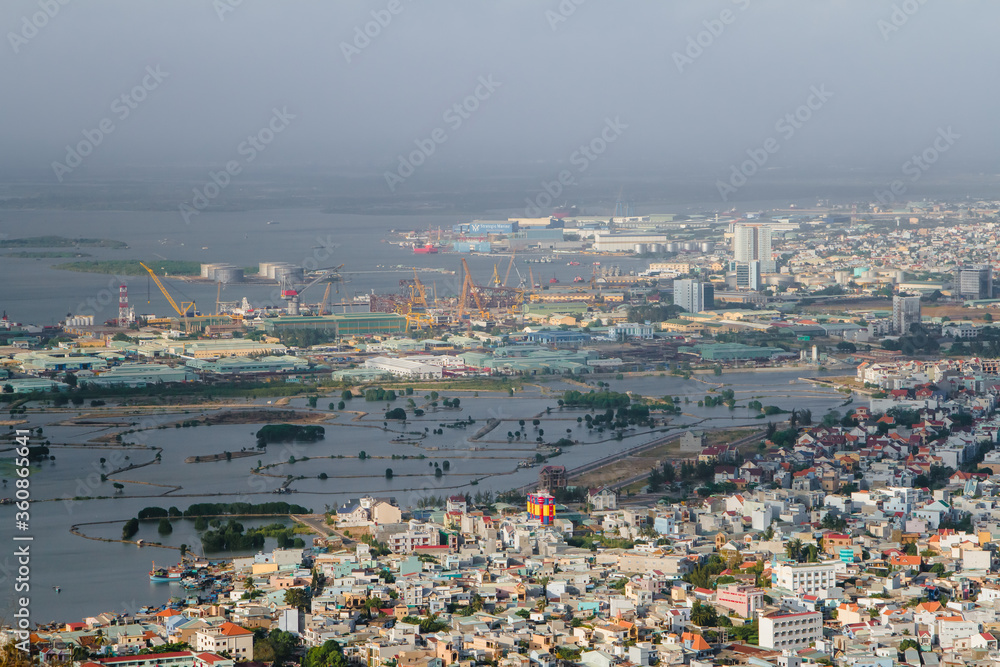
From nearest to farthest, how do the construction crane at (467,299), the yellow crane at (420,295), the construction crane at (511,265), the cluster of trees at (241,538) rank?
the cluster of trees at (241,538) < the construction crane at (467,299) < the yellow crane at (420,295) < the construction crane at (511,265)

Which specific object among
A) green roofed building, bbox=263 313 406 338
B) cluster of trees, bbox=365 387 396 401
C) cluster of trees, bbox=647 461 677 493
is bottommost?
cluster of trees, bbox=647 461 677 493

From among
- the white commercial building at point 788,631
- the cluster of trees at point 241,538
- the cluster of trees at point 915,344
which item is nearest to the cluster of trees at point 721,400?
the cluster of trees at point 915,344

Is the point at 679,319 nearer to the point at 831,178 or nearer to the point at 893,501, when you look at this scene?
the point at 893,501

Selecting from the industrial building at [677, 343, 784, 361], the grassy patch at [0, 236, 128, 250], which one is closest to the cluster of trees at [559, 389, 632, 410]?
the industrial building at [677, 343, 784, 361]

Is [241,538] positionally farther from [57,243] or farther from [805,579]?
[57,243]

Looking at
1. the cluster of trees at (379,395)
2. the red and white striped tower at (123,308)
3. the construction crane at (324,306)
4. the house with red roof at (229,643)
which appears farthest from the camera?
the construction crane at (324,306)

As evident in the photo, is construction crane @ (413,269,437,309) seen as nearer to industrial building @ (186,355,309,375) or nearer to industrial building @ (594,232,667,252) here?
industrial building @ (186,355,309,375)

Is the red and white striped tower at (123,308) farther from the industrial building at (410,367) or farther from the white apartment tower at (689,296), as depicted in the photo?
the white apartment tower at (689,296)
